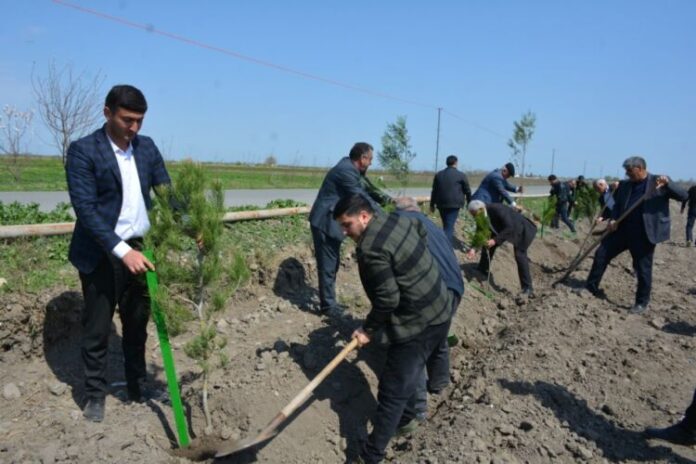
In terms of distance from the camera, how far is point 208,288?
12.8 feet

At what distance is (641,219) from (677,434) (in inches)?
152

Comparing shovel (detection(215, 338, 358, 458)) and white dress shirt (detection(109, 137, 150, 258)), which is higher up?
white dress shirt (detection(109, 137, 150, 258))

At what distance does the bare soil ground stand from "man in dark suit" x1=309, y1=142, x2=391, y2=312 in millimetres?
404

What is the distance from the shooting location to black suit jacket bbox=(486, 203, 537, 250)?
8008mm

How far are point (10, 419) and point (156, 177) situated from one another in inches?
79.7

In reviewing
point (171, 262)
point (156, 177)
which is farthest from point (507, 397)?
point (156, 177)

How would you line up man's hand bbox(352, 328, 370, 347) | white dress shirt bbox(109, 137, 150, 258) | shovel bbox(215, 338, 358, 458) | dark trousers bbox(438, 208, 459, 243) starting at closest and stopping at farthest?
shovel bbox(215, 338, 358, 458)
white dress shirt bbox(109, 137, 150, 258)
man's hand bbox(352, 328, 370, 347)
dark trousers bbox(438, 208, 459, 243)

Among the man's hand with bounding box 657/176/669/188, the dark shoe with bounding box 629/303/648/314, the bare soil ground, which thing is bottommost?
the bare soil ground

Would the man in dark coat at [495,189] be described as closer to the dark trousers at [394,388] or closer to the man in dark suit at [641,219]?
the man in dark suit at [641,219]

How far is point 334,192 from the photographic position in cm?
598

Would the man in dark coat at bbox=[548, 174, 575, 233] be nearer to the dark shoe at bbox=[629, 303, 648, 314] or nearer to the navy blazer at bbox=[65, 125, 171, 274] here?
the dark shoe at bbox=[629, 303, 648, 314]

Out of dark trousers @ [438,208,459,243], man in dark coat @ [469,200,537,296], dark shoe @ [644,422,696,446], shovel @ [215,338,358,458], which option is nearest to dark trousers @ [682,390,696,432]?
dark shoe @ [644,422,696,446]

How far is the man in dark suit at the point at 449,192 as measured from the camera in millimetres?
10336

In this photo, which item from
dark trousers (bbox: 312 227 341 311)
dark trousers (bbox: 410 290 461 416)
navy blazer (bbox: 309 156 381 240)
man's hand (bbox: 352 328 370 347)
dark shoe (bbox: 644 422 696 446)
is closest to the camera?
man's hand (bbox: 352 328 370 347)
